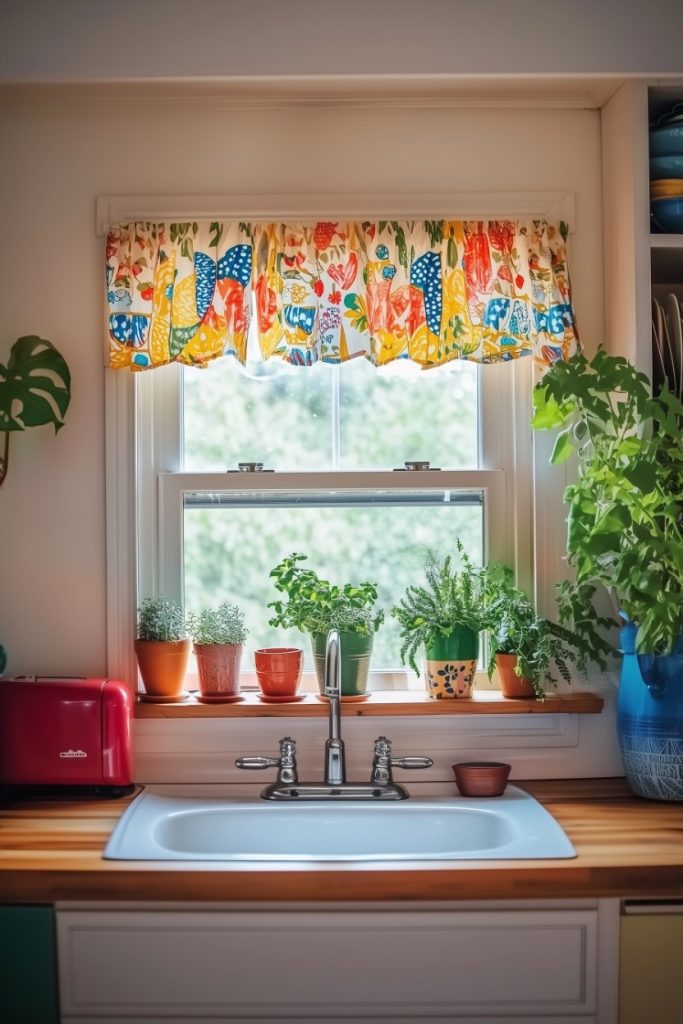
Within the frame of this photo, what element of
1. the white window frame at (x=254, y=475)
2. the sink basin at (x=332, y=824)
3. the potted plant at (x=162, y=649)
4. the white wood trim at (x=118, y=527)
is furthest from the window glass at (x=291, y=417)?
the sink basin at (x=332, y=824)

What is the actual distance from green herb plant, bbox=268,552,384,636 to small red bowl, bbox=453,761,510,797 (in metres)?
0.41

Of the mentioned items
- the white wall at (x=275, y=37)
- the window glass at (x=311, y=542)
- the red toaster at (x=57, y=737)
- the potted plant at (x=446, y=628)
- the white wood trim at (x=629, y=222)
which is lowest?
the red toaster at (x=57, y=737)

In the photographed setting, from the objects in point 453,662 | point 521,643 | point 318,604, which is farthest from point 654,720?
point 318,604

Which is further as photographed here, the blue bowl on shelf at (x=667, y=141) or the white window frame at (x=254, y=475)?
the white window frame at (x=254, y=475)

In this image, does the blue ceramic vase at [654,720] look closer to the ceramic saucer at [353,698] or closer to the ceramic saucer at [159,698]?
the ceramic saucer at [353,698]

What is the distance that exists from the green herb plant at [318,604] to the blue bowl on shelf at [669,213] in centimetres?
111

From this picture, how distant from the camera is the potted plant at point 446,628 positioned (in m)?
2.68

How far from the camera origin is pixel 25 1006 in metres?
2.07

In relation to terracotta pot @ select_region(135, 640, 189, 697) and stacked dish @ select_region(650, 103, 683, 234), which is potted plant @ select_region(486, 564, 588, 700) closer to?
terracotta pot @ select_region(135, 640, 189, 697)

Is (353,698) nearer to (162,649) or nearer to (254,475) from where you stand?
(162,649)

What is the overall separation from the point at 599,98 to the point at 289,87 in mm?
770

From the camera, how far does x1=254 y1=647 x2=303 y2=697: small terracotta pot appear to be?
2684 mm

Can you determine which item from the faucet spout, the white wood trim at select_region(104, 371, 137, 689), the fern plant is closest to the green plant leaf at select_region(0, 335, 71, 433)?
the white wood trim at select_region(104, 371, 137, 689)

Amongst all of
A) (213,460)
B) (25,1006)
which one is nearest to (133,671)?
(213,460)
